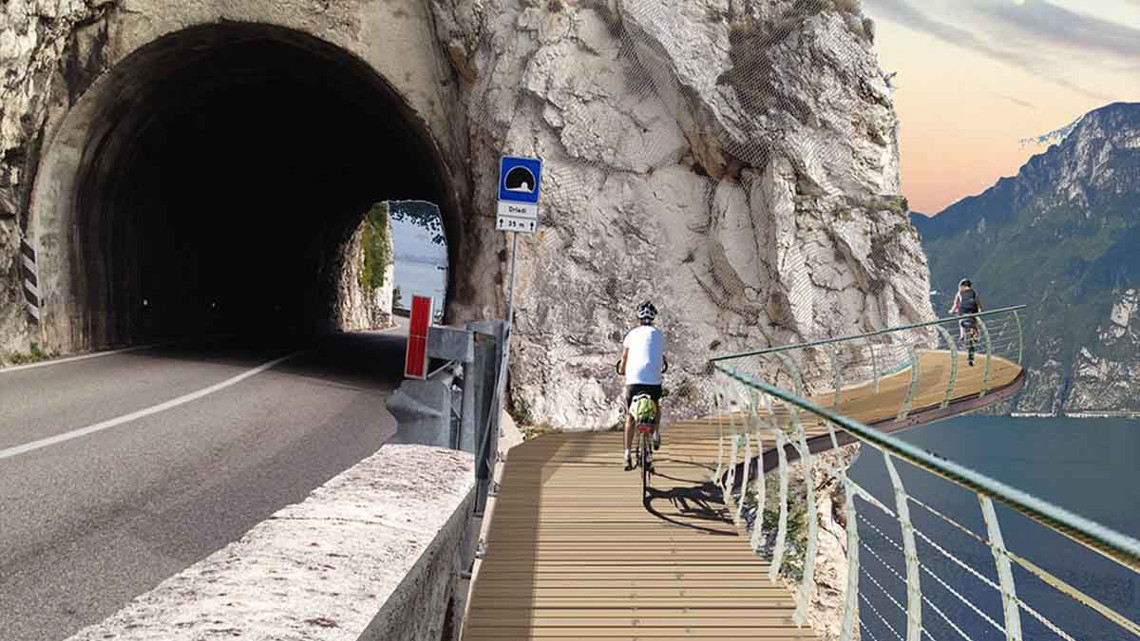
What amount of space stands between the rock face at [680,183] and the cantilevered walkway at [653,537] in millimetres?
1629

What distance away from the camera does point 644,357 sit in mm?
10398

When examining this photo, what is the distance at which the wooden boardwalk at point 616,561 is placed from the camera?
243 inches

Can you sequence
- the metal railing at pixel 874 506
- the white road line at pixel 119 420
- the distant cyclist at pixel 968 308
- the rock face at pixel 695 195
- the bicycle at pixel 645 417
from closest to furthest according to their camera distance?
the metal railing at pixel 874 506 → the white road line at pixel 119 420 → the bicycle at pixel 645 417 → the rock face at pixel 695 195 → the distant cyclist at pixel 968 308

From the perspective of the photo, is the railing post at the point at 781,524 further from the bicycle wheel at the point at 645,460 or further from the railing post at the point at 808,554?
the bicycle wheel at the point at 645,460

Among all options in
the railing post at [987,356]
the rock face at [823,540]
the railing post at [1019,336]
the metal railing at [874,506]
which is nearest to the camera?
the metal railing at [874,506]

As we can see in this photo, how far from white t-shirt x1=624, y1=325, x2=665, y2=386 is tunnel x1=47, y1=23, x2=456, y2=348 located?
353 inches

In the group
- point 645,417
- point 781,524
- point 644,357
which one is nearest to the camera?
point 781,524

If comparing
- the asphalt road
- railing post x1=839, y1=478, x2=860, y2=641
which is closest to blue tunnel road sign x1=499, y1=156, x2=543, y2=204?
the asphalt road

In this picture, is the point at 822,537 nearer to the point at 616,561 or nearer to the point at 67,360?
the point at 616,561

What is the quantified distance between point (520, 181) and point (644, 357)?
9.32 ft

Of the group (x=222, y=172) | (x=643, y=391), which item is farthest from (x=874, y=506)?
(x=222, y=172)

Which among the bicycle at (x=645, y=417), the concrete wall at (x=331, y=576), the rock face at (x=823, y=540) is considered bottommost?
the rock face at (x=823, y=540)

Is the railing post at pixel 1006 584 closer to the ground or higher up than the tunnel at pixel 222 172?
closer to the ground

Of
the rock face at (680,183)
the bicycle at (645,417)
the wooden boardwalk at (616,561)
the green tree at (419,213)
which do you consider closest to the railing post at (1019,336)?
the rock face at (680,183)
